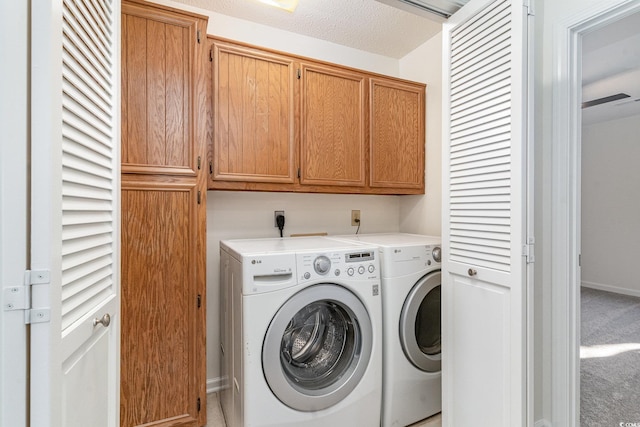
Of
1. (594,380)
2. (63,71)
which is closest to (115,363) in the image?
(63,71)

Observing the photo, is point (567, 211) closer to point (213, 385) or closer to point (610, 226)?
point (213, 385)

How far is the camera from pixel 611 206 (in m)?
4.25

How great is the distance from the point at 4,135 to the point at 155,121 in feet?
3.36

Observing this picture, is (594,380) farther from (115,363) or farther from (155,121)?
(155,121)

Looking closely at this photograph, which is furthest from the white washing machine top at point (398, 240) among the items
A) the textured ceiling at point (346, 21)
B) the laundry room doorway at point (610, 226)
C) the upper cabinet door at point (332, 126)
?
the textured ceiling at point (346, 21)

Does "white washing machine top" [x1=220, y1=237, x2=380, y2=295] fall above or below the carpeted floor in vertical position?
above

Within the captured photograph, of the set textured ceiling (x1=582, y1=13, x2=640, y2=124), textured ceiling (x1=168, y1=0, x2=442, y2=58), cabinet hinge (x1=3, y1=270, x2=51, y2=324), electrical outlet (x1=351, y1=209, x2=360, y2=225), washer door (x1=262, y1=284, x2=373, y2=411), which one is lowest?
washer door (x1=262, y1=284, x2=373, y2=411)

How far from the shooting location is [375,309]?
1596 millimetres

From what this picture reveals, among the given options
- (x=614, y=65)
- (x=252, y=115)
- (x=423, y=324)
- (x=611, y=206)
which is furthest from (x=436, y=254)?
(x=611, y=206)

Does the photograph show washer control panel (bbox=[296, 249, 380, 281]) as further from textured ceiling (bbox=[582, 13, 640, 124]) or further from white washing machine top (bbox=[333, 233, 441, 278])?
textured ceiling (bbox=[582, 13, 640, 124])

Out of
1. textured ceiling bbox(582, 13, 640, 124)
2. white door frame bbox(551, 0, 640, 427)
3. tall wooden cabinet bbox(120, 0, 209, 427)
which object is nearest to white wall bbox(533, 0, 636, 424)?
white door frame bbox(551, 0, 640, 427)

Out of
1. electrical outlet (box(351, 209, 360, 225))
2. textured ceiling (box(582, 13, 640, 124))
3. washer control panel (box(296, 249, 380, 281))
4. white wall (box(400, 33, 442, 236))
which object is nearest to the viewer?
washer control panel (box(296, 249, 380, 281))

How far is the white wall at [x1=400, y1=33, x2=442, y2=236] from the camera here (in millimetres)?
2359

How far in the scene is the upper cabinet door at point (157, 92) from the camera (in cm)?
152
